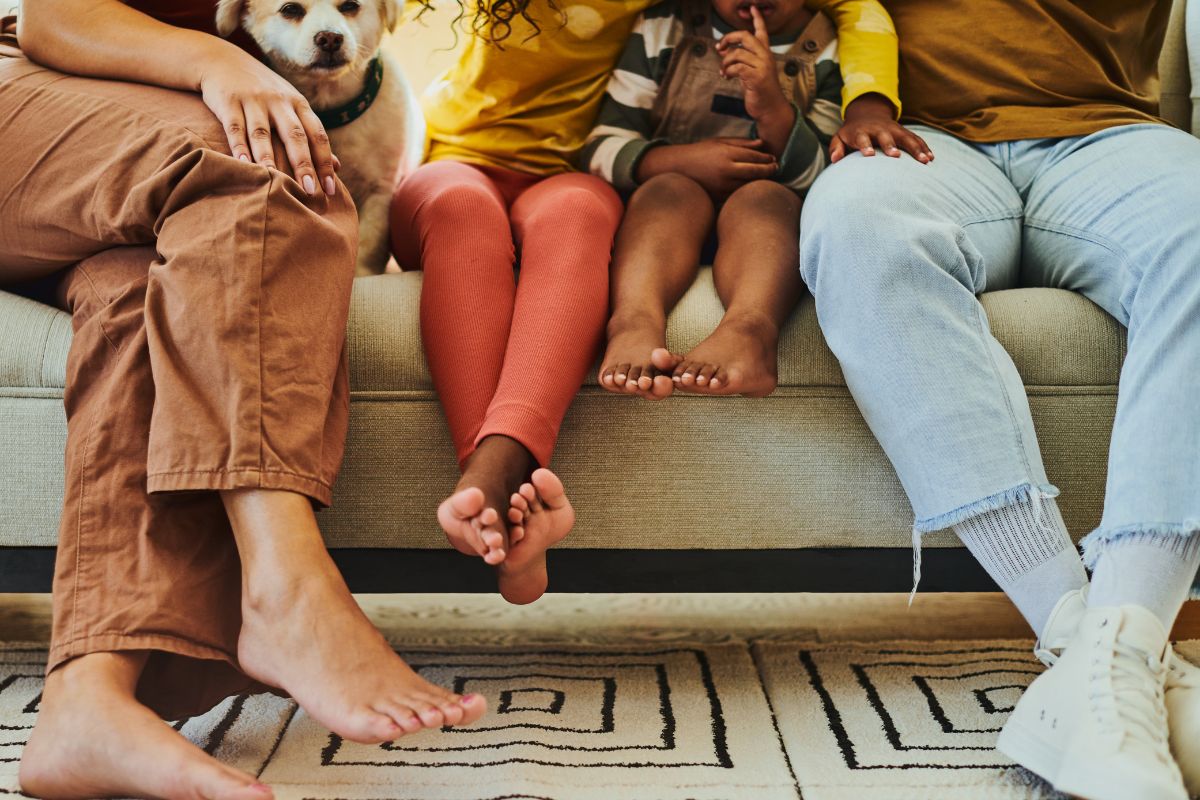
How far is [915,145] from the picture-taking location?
1.12 metres

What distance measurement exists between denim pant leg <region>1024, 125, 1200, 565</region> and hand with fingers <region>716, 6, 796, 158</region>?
0.30m

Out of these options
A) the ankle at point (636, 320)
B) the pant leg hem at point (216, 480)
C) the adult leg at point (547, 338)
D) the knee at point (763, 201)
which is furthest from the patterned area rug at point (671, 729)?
the knee at point (763, 201)

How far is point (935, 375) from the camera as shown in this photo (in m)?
0.90

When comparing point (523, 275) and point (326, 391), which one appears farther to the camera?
point (523, 275)

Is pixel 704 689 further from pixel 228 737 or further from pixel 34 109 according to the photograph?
pixel 34 109

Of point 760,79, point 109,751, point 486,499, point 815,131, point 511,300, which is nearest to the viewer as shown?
point 109,751

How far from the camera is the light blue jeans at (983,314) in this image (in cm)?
85

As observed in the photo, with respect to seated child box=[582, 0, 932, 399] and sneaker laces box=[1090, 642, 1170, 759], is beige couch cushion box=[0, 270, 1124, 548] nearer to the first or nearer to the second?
seated child box=[582, 0, 932, 399]

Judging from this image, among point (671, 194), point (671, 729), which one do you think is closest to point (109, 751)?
point (671, 729)

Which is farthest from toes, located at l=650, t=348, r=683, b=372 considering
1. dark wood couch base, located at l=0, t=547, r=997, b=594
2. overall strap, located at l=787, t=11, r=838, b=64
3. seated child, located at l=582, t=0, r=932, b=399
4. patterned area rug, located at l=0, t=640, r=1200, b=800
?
overall strap, located at l=787, t=11, r=838, b=64

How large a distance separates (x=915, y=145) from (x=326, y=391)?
707 mm

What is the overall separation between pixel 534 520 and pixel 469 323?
250 millimetres

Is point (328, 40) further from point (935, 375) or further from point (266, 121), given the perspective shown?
point (935, 375)

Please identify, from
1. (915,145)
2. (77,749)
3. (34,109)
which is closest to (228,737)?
(77,749)
